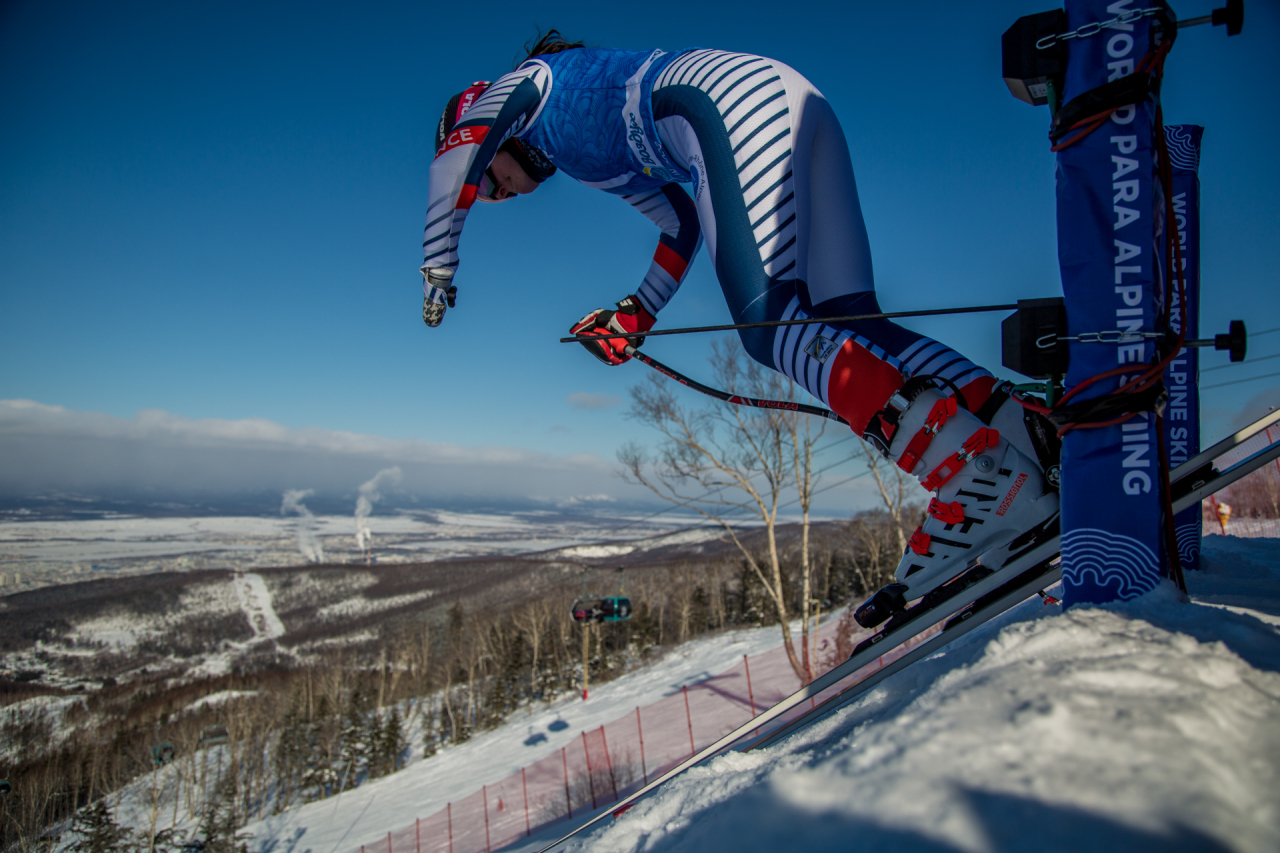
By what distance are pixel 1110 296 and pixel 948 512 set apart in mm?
576

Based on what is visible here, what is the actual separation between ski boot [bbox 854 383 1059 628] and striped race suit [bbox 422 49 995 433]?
0.22ft

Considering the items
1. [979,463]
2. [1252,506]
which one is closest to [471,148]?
[979,463]

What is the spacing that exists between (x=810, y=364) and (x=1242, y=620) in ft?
2.98

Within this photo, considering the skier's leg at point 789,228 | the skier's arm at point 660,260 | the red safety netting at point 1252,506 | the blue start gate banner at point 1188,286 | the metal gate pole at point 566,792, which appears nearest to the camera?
the skier's leg at point 789,228

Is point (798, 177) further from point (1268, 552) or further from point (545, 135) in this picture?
point (1268, 552)

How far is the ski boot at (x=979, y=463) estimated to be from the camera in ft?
4.60

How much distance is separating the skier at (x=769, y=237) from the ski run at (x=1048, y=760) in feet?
1.49

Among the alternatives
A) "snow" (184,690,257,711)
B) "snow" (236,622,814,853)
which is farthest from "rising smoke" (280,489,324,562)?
"snow" (236,622,814,853)

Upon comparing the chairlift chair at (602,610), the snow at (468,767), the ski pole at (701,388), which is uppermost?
the ski pole at (701,388)

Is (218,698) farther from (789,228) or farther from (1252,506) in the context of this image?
(789,228)

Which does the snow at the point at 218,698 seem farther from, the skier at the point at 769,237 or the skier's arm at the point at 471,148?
the skier at the point at 769,237

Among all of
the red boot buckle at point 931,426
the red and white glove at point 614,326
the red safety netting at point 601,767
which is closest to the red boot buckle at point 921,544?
the red boot buckle at point 931,426

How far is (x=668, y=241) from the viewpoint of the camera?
7.85 feet

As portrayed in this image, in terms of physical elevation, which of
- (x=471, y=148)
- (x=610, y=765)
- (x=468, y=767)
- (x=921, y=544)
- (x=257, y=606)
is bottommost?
(x=257, y=606)
